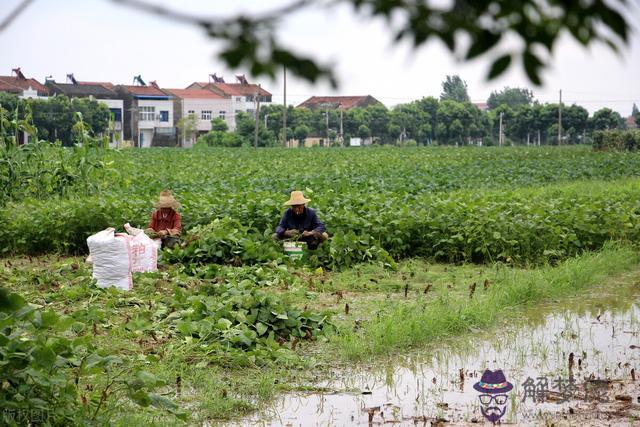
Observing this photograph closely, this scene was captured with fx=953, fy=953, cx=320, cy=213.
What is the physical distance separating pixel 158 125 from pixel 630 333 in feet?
272

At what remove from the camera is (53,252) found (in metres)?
12.4

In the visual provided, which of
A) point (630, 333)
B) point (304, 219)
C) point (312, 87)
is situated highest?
point (312, 87)

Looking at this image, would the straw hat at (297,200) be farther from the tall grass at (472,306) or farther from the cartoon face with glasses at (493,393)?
the cartoon face with glasses at (493,393)

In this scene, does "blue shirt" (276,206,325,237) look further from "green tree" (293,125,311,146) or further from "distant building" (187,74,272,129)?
"distant building" (187,74,272,129)

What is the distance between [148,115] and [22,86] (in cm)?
1256

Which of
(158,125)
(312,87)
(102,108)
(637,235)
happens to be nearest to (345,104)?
(158,125)

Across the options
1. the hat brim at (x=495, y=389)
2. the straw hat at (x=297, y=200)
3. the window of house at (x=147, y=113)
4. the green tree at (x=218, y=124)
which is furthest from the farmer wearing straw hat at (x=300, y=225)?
the window of house at (x=147, y=113)

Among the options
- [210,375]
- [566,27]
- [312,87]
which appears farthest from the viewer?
[210,375]

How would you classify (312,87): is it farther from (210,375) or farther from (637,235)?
(637,235)

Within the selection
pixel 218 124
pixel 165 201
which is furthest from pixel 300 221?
pixel 218 124

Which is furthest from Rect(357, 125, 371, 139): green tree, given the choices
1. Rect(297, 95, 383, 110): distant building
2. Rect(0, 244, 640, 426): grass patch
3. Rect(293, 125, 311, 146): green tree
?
Rect(0, 244, 640, 426): grass patch

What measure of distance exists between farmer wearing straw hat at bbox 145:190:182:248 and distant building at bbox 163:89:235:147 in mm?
80756

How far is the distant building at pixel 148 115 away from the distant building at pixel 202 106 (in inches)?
110

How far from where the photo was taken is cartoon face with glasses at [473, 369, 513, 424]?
17.7 ft
